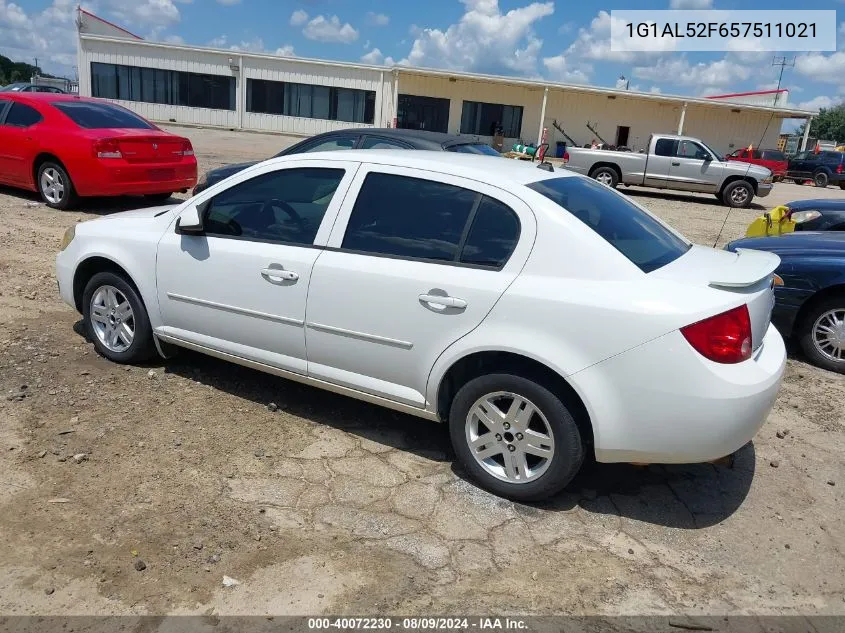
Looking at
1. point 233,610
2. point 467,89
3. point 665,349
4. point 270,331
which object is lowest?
point 233,610

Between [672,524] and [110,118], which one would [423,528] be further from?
[110,118]

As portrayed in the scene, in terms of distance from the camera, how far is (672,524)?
3.44 metres

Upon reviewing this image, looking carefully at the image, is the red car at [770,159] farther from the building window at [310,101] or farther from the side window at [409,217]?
the side window at [409,217]

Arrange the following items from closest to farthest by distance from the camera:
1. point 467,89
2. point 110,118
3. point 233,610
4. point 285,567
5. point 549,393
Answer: point 233,610 < point 285,567 < point 549,393 < point 110,118 < point 467,89

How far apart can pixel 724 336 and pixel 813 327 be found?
3183mm

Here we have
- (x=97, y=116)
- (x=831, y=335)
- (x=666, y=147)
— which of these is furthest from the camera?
(x=666, y=147)

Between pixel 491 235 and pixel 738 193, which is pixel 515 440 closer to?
pixel 491 235

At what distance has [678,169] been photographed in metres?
18.8

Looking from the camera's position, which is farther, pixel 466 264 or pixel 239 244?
pixel 239 244

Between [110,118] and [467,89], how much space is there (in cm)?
2881

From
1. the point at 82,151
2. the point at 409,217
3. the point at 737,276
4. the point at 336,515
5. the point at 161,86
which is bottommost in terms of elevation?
the point at 336,515

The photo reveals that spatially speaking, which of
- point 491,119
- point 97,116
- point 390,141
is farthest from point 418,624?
point 491,119

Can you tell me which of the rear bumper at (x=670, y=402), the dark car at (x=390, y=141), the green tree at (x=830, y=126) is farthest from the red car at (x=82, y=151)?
the green tree at (x=830, y=126)

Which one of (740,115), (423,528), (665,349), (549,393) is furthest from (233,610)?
(740,115)
